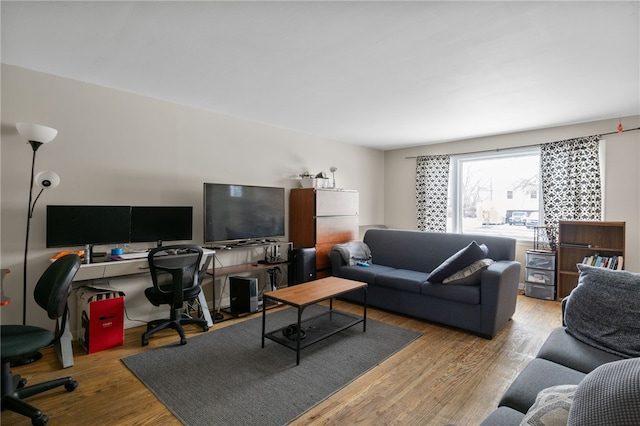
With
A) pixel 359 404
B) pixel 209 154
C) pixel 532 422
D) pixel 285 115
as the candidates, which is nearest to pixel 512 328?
pixel 359 404

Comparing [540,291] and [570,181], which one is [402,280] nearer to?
[540,291]

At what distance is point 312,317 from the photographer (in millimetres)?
3396

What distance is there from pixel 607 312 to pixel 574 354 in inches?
13.9

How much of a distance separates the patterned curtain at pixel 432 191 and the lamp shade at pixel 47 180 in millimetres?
5262

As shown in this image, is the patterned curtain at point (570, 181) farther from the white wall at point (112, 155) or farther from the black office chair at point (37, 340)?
the black office chair at point (37, 340)

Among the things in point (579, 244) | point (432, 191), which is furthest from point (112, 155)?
point (579, 244)

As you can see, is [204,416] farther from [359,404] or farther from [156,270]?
[156,270]

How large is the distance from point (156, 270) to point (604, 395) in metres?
2.90

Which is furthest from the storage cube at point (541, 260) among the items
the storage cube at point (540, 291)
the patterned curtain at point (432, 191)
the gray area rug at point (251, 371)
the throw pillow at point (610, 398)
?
the throw pillow at point (610, 398)

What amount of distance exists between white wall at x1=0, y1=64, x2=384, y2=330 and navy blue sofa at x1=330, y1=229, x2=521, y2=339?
1.84 m

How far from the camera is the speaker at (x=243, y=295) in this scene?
12.0 feet

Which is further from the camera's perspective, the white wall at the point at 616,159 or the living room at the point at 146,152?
the white wall at the point at 616,159

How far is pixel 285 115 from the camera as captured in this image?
4.00 m

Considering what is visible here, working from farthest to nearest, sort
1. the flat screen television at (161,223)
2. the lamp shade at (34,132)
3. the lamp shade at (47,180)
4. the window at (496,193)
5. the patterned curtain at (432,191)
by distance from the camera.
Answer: the patterned curtain at (432,191) → the window at (496,193) → the flat screen television at (161,223) → the lamp shade at (47,180) → the lamp shade at (34,132)
